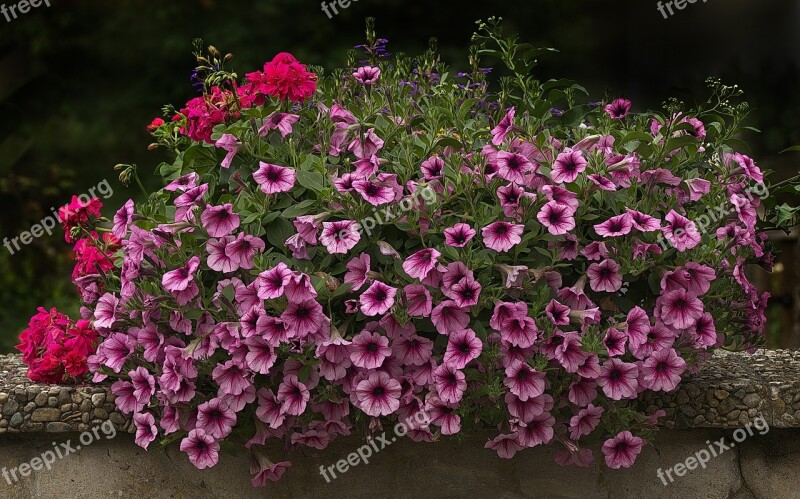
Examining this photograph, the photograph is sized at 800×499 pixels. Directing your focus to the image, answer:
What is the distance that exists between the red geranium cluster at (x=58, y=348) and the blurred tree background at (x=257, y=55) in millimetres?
4419

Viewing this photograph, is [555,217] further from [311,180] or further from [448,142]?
[311,180]

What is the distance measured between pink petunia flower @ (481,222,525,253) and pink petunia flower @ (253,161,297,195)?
1.75 feet

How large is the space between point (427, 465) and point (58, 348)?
3.90 ft

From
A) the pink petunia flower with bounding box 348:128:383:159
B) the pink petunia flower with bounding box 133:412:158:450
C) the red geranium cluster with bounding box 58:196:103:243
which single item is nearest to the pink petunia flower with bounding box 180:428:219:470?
the pink petunia flower with bounding box 133:412:158:450

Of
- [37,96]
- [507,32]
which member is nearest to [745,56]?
[507,32]

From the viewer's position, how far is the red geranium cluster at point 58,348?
3.04 meters

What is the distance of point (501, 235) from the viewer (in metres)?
2.53

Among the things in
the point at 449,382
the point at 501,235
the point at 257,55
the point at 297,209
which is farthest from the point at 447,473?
the point at 257,55

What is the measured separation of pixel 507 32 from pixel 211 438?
6.10m

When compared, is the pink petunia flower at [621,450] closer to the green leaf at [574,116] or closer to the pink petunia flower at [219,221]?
the green leaf at [574,116]

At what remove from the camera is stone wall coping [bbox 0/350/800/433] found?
288 cm

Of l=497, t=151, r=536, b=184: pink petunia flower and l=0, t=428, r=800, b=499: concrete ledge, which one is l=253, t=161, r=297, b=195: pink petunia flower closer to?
l=497, t=151, r=536, b=184: pink petunia flower

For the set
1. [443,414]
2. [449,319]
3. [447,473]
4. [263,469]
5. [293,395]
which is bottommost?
[447,473]

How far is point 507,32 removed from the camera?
816cm
